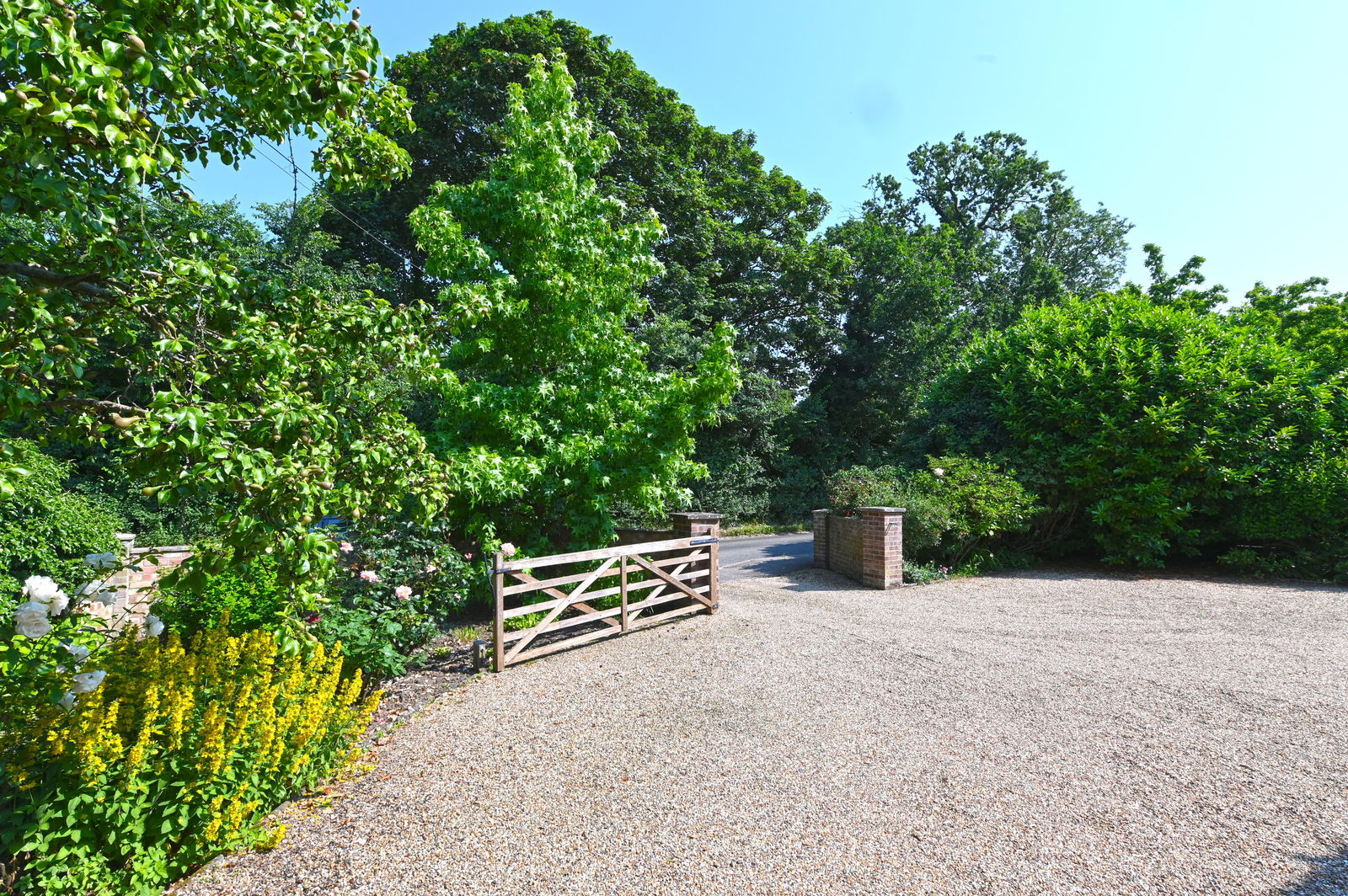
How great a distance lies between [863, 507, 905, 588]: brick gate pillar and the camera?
966cm

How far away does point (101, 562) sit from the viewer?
3.06m

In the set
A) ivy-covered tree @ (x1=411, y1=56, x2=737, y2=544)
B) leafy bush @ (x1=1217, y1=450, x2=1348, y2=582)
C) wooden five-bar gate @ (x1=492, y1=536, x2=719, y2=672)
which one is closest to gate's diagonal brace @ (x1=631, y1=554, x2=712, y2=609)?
wooden five-bar gate @ (x1=492, y1=536, x2=719, y2=672)

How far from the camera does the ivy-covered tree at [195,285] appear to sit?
1.82 meters

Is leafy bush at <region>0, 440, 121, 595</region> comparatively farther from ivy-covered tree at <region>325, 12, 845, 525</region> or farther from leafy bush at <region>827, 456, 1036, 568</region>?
leafy bush at <region>827, 456, 1036, 568</region>

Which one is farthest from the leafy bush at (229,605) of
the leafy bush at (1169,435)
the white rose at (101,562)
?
the leafy bush at (1169,435)

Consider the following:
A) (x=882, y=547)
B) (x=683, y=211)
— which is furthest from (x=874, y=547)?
(x=683, y=211)

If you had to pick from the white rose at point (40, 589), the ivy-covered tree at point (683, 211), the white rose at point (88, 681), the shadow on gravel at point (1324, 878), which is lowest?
the shadow on gravel at point (1324, 878)

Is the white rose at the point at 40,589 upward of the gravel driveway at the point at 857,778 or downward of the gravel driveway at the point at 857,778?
upward

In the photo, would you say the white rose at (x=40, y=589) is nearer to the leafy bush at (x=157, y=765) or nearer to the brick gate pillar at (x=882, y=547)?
the leafy bush at (x=157, y=765)

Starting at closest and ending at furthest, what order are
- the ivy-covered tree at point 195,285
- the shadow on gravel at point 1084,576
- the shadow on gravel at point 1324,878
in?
1. the ivy-covered tree at point 195,285
2. the shadow on gravel at point 1324,878
3. the shadow on gravel at point 1084,576

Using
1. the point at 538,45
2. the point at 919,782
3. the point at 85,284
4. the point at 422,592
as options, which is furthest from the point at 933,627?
the point at 538,45

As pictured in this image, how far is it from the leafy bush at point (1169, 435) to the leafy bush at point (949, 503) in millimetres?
925

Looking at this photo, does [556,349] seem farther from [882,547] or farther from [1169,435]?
[1169,435]

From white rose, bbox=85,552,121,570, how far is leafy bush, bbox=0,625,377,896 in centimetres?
44
